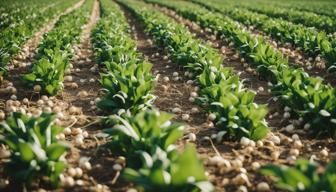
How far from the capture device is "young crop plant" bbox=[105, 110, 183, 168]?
14.0 ft

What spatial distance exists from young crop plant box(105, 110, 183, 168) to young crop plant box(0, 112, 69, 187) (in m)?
0.56

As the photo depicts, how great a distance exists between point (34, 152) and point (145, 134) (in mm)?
1052

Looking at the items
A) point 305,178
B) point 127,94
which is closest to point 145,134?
point 127,94

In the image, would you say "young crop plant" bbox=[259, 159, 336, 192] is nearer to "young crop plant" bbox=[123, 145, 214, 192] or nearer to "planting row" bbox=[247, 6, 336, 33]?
"young crop plant" bbox=[123, 145, 214, 192]

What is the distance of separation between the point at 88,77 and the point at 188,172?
5.35 metres

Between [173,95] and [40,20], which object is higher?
[173,95]

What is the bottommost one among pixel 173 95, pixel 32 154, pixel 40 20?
pixel 40 20

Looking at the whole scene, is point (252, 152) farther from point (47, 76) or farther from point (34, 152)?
point (47, 76)

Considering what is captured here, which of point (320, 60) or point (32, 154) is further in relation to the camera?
point (320, 60)

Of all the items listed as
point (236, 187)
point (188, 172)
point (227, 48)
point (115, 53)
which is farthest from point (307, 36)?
point (188, 172)

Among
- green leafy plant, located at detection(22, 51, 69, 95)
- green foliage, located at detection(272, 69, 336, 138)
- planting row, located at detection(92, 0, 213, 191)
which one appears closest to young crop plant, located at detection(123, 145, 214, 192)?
planting row, located at detection(92, 0, 213, 191)

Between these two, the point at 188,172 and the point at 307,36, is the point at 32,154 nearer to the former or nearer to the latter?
the point at 188,172

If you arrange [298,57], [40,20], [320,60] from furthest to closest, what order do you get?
[40,20], [298,57], [320,60]

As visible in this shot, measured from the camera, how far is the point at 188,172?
136 inches
